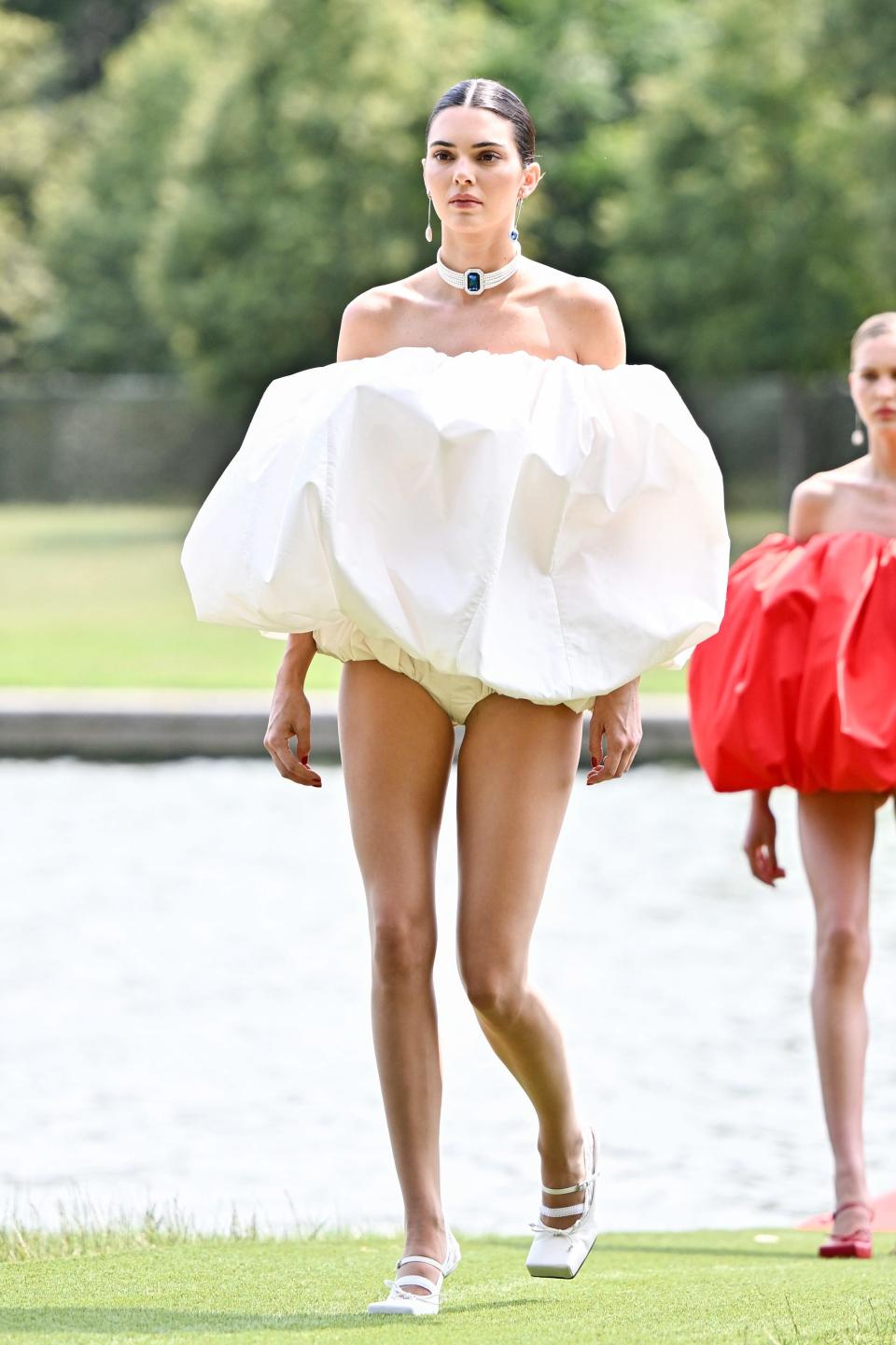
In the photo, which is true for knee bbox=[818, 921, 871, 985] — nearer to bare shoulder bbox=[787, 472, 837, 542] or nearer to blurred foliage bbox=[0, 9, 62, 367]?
bare shoulder bbox=[787, 472, 837, 542]

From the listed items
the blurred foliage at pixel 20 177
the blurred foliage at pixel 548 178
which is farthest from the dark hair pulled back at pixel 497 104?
the blurred foliage at pixel 20 177

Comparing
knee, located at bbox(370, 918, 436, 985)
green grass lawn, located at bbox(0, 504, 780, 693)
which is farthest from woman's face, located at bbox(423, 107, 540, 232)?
green grass lawn, located at bbox(0, 504, 780, 693)

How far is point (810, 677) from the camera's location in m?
4.55

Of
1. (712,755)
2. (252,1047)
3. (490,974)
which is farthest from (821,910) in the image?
(252,1047)

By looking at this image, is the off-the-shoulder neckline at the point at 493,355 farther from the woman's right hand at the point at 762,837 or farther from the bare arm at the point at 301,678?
the woman's right hand at the point at 762,837

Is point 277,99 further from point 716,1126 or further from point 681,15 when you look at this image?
point 716,1126

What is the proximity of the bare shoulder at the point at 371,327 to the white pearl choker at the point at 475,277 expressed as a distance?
78 mm

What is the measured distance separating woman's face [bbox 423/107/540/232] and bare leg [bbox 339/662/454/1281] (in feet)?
2.56

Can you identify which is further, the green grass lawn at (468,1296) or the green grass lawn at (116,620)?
Answer: the green grass lawn at (116,620)

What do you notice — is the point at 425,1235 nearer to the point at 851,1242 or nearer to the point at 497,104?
the point at 851,1242

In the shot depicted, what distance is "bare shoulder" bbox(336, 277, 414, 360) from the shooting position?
11.9ft

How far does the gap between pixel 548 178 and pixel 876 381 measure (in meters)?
31.9

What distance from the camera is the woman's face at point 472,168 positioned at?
3.60m

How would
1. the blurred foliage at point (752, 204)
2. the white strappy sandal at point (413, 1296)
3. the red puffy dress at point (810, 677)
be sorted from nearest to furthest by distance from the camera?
1. the white strappy sandal at point (413, 1296)
2. the red puffy dress at point (810, 677)
3. the blurred foliage at point (752, 204)
